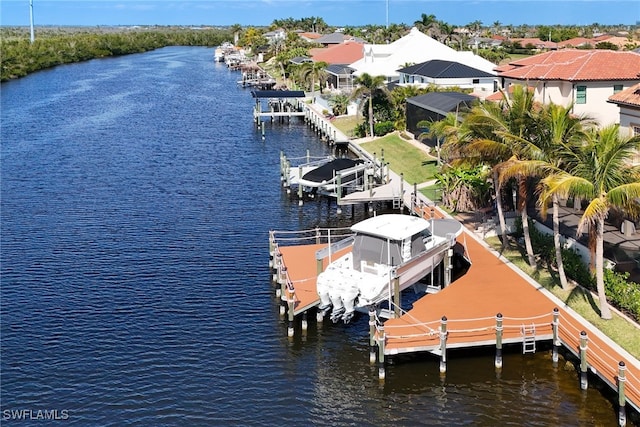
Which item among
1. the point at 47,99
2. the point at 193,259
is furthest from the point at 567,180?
the point at 47,99

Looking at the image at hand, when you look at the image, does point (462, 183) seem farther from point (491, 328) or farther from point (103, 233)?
point (103, 233)

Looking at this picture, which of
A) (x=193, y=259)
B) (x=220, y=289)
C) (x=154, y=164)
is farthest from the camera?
(x=154, y=164)

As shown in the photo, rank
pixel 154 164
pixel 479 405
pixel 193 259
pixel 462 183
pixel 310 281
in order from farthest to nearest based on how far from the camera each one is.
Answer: pixel 154 164 < pixel 462 183 < pixel 193 259 < pixel 310 281 < pixel 479 405

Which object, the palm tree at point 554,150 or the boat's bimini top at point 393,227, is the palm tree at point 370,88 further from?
the palm tree at point 554,150

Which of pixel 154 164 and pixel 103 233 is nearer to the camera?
pixel 103 233

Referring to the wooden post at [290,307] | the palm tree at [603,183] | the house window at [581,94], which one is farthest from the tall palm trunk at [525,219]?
the house window at [581,94]

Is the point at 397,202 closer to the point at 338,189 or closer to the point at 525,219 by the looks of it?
the point at 338,189

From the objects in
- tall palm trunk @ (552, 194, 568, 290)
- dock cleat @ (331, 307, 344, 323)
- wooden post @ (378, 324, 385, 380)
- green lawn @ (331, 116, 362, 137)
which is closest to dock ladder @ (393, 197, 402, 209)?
tall palm trunk @ (552, 194, 568, 290)

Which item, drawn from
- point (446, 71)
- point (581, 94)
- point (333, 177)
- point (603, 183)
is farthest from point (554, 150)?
point (446, 71)
